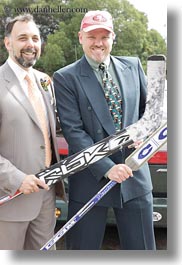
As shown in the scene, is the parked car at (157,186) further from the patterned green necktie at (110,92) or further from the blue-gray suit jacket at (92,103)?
the patterned green necktie at (110,92)

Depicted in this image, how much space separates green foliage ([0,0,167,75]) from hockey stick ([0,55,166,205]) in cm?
10

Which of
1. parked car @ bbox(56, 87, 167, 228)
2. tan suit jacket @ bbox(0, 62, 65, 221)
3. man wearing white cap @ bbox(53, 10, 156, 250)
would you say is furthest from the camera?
parked car @ bbox(56, 87, 167, 228)

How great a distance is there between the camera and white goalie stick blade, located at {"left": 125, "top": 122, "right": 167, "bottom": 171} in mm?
2488

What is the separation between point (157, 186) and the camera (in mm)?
2607

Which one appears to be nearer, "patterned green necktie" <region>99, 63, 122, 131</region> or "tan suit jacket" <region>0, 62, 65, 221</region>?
"tan suit jacket" <region>0, 62, 65, 221</region>

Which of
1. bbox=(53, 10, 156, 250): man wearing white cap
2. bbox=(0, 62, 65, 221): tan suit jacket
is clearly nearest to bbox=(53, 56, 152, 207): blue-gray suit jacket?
bbox=(53, 10, 156, 250): man wearing white cap

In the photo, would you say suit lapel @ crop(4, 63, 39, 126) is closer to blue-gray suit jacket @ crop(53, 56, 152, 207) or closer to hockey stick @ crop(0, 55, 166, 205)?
blue-gray suit jacket @ crop(53, 56, 152, 207)

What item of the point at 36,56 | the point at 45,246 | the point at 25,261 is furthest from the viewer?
the point at 25,261

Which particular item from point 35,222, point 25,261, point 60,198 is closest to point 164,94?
point 60,198

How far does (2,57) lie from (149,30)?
0.92 meters

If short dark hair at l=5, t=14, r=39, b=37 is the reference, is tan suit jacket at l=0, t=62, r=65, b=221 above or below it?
below

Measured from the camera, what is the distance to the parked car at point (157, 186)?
2.57 metres

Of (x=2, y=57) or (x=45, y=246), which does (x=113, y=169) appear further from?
(x=2, y=57)

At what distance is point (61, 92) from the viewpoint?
2445 millimetres
